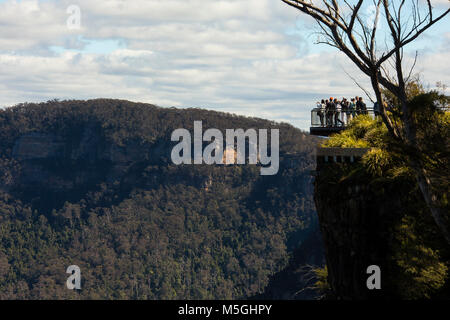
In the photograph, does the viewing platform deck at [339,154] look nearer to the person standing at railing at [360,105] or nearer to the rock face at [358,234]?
the rock face at [358,234]

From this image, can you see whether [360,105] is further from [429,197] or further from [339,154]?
[429,197]

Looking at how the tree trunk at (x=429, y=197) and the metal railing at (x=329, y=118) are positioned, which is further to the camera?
the metal railing at (x=329, y=118)

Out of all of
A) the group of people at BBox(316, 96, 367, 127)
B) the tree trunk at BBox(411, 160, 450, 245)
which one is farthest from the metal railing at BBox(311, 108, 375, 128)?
the tree trunk at BBox(411, 160, 450, 245)

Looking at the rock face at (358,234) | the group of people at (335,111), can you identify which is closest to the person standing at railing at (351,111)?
the group of people at (335,111)

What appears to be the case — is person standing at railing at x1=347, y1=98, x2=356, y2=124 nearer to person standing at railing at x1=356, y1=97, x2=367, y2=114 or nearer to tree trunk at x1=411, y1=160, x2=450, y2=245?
person standing at railing at x1=356, y1=97, x2=367, y2=114

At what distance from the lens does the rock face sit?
2331 centimetres

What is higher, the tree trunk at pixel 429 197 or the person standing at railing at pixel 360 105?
the person standing at railing at pixel 360 105

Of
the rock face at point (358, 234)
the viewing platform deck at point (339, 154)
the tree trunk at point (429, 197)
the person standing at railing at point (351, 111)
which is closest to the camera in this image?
the tree trunk at point (429, 197)

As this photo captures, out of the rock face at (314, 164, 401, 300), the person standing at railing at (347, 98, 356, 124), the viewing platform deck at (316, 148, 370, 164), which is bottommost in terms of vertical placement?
the rock face at (314, 164, 401, 300)

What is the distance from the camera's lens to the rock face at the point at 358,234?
23.3m

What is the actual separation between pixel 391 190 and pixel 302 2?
7511mm
